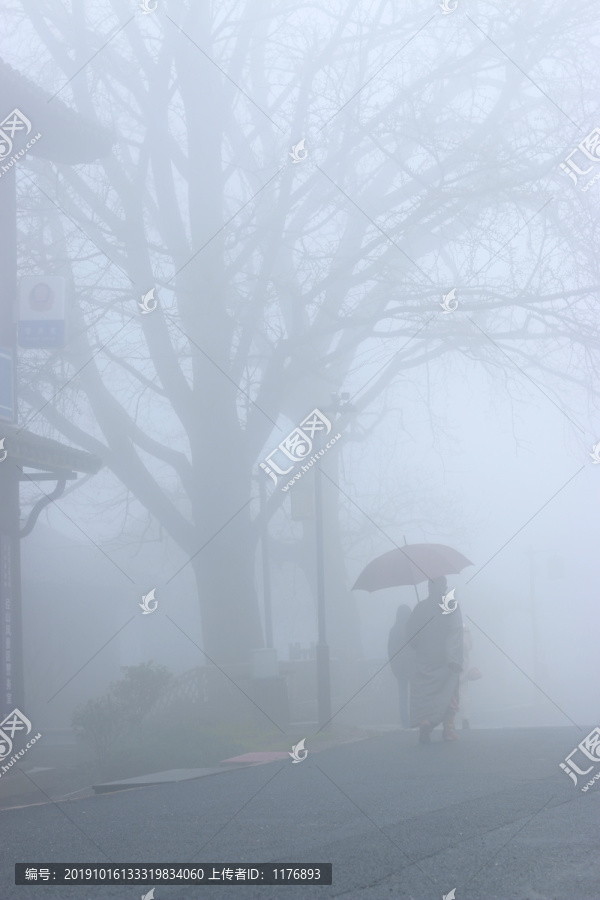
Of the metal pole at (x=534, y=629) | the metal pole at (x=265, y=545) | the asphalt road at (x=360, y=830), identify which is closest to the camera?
the asphalt road at (x=360, y=830)

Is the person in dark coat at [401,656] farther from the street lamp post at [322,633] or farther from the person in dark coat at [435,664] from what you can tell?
the person in dark coat at [435,664]

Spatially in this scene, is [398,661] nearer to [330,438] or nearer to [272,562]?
[330,438]

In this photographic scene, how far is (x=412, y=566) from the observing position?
12703 millimetres

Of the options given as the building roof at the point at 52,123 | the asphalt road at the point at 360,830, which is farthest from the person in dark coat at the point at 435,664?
the building roof at the point at 52,123

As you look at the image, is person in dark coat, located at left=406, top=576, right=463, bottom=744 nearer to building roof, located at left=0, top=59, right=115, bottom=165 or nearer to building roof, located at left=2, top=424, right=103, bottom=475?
building roof, located at left=2, top=424, right=103, bottom=475

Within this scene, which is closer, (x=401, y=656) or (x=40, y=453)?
(x=40, y=453)

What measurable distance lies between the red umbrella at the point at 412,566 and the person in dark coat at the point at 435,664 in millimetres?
751

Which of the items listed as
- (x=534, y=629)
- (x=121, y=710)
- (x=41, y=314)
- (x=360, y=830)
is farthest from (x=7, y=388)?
(x=534, y=629)

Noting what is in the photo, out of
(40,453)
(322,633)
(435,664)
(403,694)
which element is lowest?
(435,664)

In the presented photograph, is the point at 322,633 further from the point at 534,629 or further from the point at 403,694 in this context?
the point at 534,629

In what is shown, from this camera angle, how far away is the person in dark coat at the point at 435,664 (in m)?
10.9

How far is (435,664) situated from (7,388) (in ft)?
18.6

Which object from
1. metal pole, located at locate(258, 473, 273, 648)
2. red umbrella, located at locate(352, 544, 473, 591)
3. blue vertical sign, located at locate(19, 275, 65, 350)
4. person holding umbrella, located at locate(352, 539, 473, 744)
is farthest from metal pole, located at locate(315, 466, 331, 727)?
blue vertical sign, located at locate(19, 275, 65, 350)

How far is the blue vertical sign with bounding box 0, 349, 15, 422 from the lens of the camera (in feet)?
35.9
